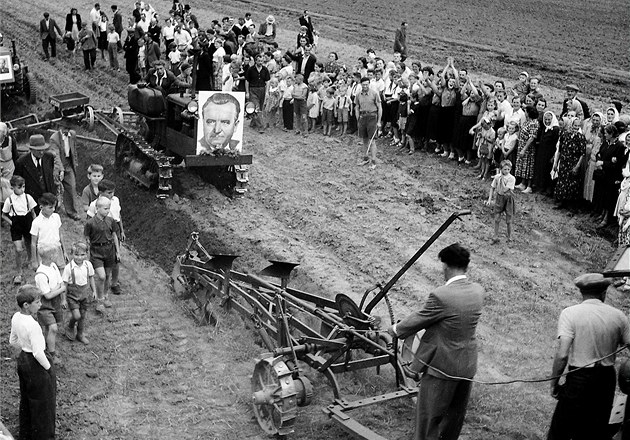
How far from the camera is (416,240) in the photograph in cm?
1277

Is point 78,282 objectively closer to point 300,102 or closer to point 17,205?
point 17,205

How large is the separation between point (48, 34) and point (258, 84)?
770 centimetres

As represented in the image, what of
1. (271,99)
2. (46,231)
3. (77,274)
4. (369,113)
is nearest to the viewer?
(77,274)

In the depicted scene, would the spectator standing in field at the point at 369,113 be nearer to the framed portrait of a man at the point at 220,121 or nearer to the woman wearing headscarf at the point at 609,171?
the framed portrait of a man at the point at 220,121

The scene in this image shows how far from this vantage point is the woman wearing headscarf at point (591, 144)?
13.0m

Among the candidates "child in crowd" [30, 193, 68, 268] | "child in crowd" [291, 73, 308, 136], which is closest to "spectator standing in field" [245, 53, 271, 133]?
"child in crowd" [291, 73, 308, 136]

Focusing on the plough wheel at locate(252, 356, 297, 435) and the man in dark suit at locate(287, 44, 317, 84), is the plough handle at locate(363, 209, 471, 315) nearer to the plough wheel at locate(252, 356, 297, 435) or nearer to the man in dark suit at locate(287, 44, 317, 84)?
the plough wheel at locate(252, 356, 297, 435)

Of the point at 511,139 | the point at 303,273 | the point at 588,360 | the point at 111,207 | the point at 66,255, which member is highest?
the point at 588,360

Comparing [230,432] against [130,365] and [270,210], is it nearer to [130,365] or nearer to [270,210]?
[130,365]

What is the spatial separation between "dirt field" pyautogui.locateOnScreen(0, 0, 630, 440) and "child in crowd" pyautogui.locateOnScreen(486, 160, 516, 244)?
12.8 inches

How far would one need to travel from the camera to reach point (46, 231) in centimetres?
972

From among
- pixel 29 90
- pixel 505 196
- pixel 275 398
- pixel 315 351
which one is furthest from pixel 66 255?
pixel 29 90

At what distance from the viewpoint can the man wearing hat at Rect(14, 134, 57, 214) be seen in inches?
459

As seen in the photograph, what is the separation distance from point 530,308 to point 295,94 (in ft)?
28.0
